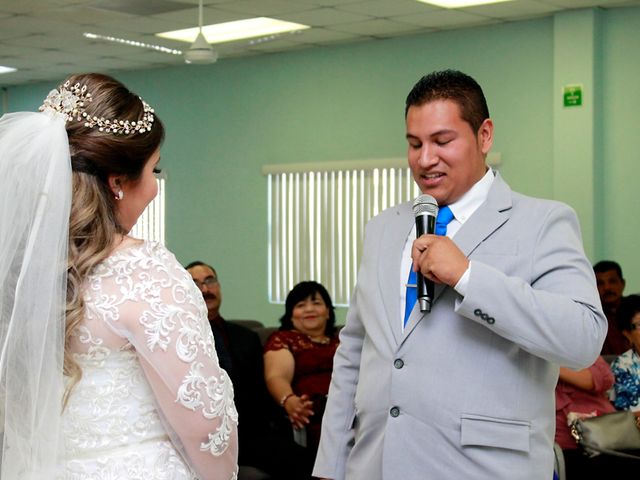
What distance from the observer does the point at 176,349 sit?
80.4 inches

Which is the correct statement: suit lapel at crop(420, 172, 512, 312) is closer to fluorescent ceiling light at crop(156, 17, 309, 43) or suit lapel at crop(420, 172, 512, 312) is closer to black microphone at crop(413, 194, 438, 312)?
black microphone at crop(413, 194, 438, 312)

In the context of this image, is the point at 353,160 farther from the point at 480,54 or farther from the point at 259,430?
the point at 259,430

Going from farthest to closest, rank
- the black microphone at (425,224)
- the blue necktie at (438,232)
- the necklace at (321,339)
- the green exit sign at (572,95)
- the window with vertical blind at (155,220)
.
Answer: the window with vertical blind at (155,220), the green exit sign at (572,95), the necklace at (321,339), the blue necktie at (438,232), the black microphone at (425,224)

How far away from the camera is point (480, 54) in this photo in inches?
376

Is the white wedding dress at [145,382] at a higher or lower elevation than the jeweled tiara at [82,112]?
lower

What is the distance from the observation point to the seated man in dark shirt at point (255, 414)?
216 inches

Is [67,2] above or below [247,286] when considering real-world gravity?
above

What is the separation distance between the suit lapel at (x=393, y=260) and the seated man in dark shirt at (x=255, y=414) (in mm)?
2680

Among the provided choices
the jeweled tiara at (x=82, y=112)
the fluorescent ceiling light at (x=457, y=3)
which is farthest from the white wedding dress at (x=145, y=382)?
the fluorescent ceiling light at (x=457, y=3)

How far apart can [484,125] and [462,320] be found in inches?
19.9

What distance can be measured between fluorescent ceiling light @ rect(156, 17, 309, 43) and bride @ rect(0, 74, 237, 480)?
7543 mm

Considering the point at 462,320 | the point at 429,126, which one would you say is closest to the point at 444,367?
the point at 462,320

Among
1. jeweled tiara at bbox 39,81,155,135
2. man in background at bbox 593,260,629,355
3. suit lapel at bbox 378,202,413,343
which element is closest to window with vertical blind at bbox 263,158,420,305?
man in background at bbox 593,260,629,355

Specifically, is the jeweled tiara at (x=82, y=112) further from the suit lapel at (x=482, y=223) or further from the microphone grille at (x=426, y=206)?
the suit lapel at (x=482, y=223)
